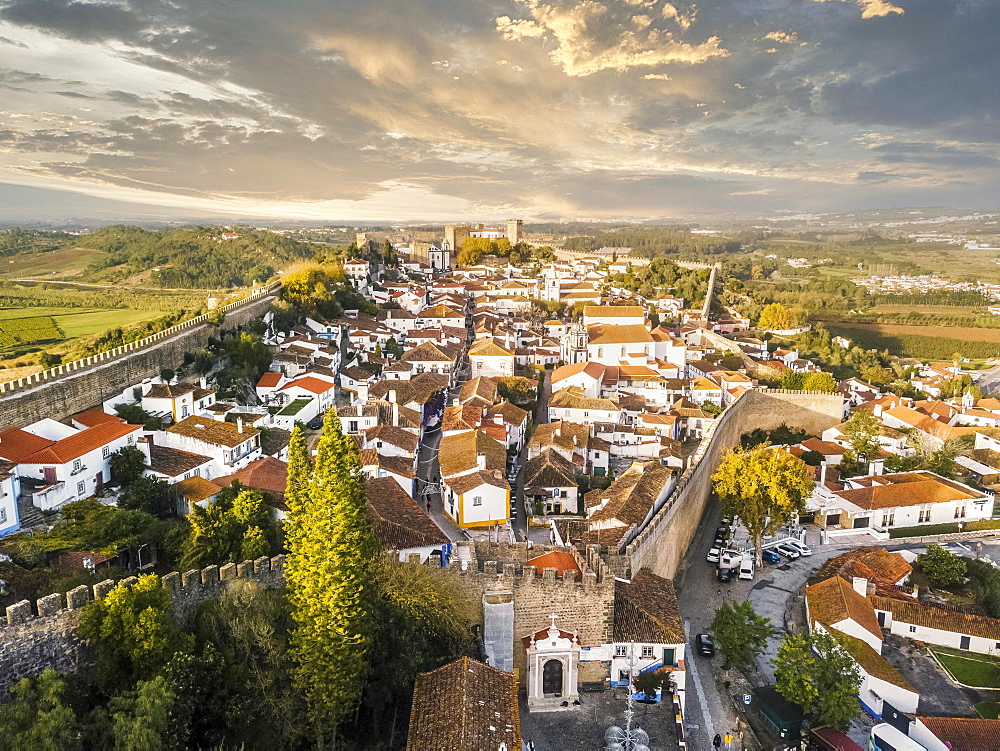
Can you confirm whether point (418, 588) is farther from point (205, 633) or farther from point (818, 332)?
point (818, 332)

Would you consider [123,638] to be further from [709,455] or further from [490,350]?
[490,350]

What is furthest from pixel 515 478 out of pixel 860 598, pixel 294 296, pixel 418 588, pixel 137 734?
pixel 294 296

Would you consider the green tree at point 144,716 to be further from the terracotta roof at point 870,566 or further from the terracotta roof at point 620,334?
the terracotta roof at point 620,334

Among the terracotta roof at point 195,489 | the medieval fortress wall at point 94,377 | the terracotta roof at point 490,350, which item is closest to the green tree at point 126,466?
the terracotta roof at point 195,489

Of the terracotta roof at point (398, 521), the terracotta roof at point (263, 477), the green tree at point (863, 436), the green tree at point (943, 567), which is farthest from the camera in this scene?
the green tree at point (863, 436)

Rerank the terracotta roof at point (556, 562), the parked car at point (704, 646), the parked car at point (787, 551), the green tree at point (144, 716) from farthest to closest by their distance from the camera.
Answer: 1. the parked car at point (787, 551)
2. the parked car at point (704, 646)
3. the terracotta roof at point (556, 562)
4. the green tree at point (144, 716)

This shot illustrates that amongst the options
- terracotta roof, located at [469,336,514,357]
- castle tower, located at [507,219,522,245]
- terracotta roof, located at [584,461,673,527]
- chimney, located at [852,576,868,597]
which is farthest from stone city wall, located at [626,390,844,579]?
castle tower, located at [507,219,522,245]
